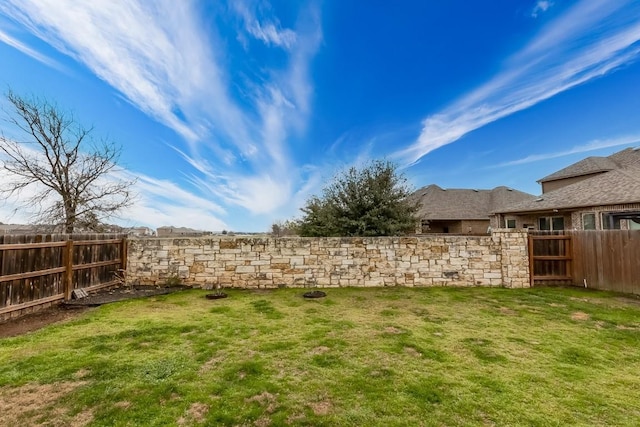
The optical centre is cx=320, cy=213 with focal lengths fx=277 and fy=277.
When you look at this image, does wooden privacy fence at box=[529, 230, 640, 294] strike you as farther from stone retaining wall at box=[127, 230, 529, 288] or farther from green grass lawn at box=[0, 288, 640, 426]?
green grass lawn at box=[0, 288, 640, 426]

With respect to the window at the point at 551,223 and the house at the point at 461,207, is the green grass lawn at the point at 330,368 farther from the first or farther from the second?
the house at the point at 461,207

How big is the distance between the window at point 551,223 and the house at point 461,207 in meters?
5.85

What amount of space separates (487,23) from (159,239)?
13.2 metres

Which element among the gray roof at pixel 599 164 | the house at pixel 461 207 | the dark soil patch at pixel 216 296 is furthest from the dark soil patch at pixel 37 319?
the gray roof at pixel 599 164

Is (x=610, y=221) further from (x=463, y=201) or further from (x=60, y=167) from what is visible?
(x=60, y=167)

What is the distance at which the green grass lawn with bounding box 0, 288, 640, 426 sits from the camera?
241 cm

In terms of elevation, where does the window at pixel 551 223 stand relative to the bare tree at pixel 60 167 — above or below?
below

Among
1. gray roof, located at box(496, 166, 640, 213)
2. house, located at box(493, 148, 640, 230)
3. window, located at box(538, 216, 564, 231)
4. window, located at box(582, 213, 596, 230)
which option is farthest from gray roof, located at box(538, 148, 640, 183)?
window, located at box(582, 213, 596, 230)

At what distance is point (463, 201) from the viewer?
24250mm

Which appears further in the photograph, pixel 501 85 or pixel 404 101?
pixel 404 101

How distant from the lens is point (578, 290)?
7.60m

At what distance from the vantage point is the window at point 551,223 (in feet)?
44.7

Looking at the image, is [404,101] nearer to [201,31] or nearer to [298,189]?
[298,189]

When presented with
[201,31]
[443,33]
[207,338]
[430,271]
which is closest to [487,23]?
[443,33]
